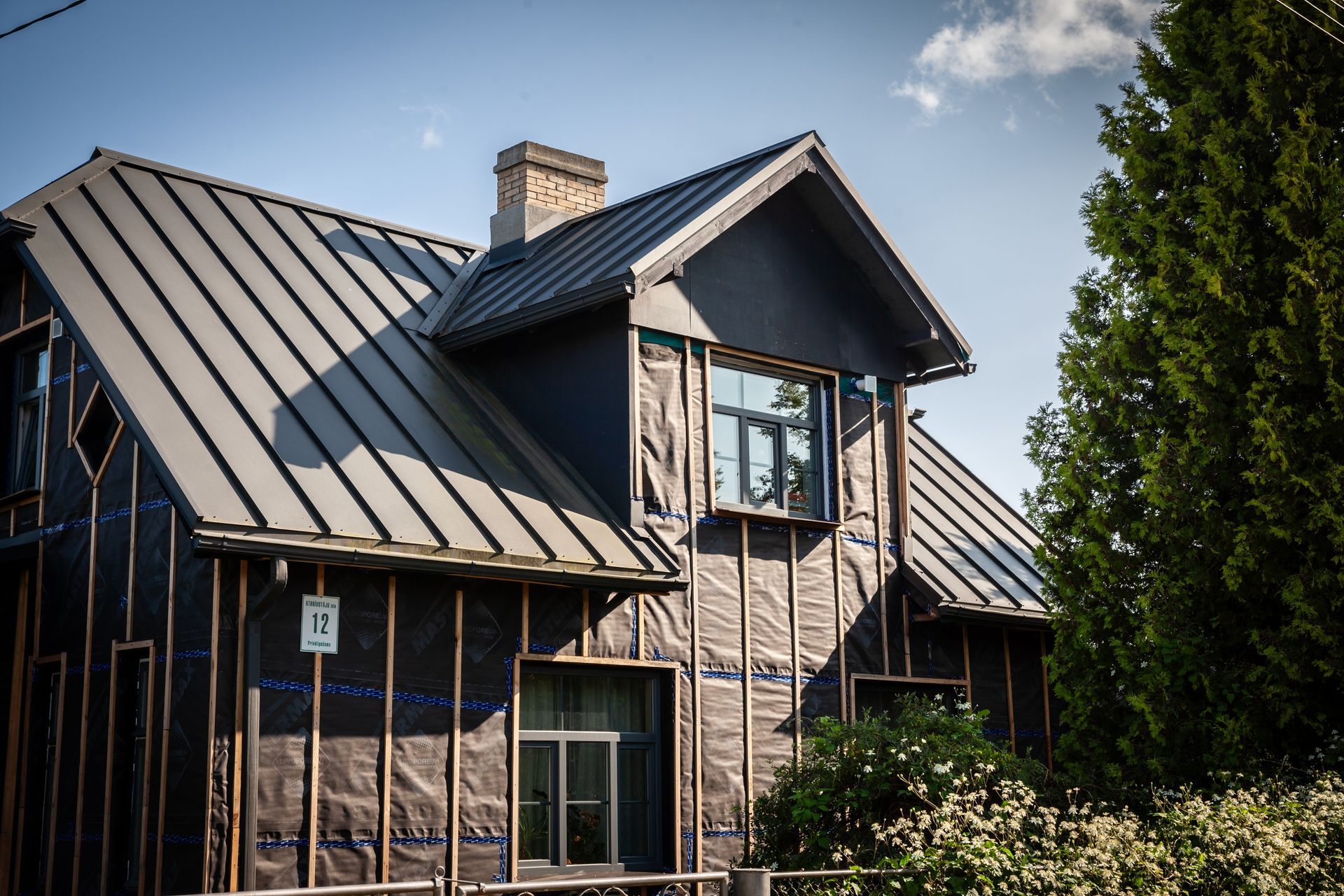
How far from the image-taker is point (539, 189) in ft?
52.6

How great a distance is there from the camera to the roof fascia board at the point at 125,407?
9320mm

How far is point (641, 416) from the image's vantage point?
12672 mm

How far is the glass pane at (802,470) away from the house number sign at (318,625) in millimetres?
5163

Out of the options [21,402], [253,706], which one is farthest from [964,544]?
[21,402]

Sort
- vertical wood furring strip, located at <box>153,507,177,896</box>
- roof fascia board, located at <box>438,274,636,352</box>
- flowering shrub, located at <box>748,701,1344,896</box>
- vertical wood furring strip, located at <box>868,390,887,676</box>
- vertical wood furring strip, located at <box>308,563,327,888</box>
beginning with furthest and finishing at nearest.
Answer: vertical wood furring strip, located at <box>868,390,887,676</box>, roof fascia board, located at <box>438,274,636,352</box>, vertical wood furring strip, located at <box>308,563,327,888</box>, vertical wood furring strip, located at <box>153,507,177,896</box>, flowering shrub, located at <box>748,701,1344,896</box>

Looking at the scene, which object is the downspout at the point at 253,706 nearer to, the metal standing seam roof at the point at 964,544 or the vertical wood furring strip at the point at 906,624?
the vertical wood furring strip at the point at 906,624

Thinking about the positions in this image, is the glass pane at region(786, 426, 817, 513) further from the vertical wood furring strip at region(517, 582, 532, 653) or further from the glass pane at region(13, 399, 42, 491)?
the glass pane at region(13, 399, 42, 491)

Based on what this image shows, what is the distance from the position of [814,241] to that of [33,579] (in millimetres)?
8309

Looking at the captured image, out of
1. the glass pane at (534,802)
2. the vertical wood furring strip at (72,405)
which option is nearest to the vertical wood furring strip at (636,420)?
the glass pane at (534,802)

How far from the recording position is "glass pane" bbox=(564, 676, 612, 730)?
37.8 feet

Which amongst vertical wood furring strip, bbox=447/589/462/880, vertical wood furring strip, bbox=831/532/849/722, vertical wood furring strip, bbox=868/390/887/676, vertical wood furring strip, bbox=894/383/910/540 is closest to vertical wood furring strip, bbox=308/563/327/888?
vertical wood furring strip, bbox=447/589/462/880

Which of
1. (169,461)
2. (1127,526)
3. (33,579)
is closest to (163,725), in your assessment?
(169,461)

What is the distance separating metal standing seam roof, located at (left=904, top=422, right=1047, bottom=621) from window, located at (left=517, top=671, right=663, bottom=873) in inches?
149

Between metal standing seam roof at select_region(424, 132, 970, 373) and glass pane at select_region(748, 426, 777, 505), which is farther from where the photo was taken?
glass pane at select_region(748, 426, 777, 505)
